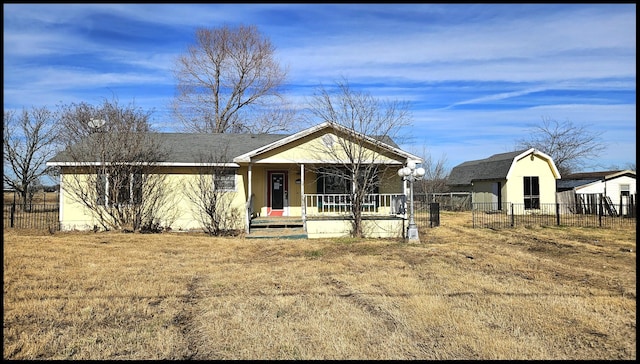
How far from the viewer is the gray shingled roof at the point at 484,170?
27.4 m

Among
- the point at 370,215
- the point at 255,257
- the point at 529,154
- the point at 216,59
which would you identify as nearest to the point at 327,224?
the point at 370,215

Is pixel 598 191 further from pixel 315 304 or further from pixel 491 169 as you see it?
pixel 315 304

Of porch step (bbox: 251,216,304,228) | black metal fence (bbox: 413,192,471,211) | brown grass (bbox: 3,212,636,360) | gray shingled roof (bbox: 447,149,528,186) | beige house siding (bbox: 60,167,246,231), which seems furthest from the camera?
black metal fence (bbox: 413,192,471,211)

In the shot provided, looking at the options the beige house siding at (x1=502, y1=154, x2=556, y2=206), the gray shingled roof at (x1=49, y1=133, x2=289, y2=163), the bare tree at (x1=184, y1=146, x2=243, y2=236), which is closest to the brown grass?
the bare tree at (x1=184, y1=146, x2=243, y2=236)

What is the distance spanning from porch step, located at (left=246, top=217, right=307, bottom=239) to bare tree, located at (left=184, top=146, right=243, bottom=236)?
3.91ft

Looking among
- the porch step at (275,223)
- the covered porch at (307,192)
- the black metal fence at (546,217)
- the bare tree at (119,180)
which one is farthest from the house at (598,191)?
the bare tree at (119,180)

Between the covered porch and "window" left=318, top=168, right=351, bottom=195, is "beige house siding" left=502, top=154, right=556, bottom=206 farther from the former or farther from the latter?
"window" left=318, top=168, right=351, bottom=195

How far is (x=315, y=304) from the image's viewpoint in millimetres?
6133

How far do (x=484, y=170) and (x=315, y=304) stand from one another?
2659 centimetres

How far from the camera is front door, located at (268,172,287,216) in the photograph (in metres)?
17.6

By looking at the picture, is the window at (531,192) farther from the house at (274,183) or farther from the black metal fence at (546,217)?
the house at (274,183)

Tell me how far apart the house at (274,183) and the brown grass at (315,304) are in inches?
165

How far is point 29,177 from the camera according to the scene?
32062mm

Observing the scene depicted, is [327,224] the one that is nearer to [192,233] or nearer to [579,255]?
[192,233]
